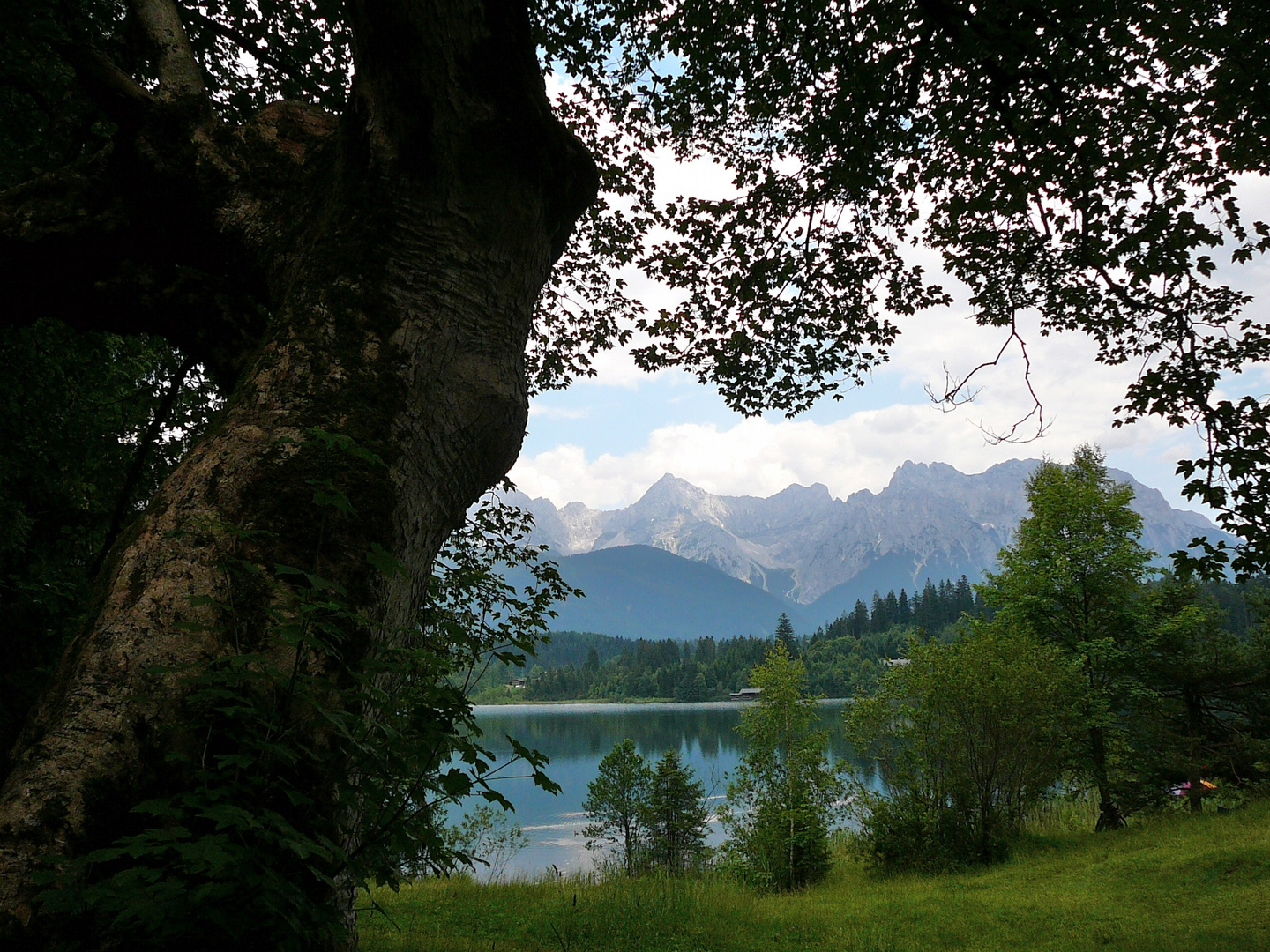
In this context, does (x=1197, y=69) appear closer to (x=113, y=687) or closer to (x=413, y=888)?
(x=113, y=687)

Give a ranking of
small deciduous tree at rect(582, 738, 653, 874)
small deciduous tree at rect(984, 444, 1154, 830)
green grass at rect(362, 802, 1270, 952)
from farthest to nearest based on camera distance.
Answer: small deciduous tree at rect(582, 738, 653, 874)
small deciduous tree at rect(984, 444, 1154, 830)
green grass at rect(362, 802, 1270, 952)

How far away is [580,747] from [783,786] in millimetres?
54087

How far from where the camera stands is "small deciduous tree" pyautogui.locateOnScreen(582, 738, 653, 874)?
24719 millimetres

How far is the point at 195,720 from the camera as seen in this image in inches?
76.4

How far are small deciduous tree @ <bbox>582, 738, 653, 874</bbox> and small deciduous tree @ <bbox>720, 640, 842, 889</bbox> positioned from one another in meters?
6.41

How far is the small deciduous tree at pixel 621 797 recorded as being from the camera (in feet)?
81.1

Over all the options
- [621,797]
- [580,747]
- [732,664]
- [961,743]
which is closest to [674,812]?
[621,797]

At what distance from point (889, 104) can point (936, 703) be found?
14.3m

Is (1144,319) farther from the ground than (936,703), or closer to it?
farther from the ground

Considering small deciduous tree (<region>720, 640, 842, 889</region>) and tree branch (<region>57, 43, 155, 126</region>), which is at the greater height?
tree branch (<region>57, 43, 155, 126</region>)

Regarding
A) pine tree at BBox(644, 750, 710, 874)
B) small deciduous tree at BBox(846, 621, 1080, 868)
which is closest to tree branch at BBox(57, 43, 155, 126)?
small deciduous tree at BBox(846, 621, 1080, 868)

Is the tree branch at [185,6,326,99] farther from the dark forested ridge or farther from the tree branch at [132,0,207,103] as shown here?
the dark forested ridge

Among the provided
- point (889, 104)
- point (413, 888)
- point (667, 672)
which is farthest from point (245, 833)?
point (667, 672)

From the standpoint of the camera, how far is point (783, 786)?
57.8 feet
